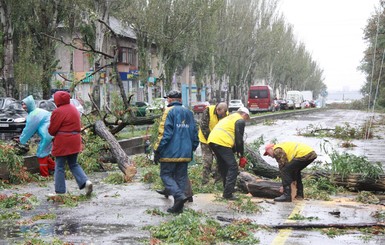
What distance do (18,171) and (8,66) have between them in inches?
855

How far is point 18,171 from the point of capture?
10.8 meters

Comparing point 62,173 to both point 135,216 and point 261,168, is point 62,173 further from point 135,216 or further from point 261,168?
point 261,168

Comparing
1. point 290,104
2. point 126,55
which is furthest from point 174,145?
point 290,104

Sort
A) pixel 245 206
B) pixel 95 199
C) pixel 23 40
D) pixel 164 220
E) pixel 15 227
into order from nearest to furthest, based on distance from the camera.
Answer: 1. pixel 15 227
2. pixel 164 220
3. pixel 245 206
4. pixel 95 199
5. pixel 23 40

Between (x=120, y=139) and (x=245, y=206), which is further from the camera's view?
(x=120, y=139)

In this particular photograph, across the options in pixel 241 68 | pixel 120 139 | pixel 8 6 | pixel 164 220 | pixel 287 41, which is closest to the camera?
pixel 164 220

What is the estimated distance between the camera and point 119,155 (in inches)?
478

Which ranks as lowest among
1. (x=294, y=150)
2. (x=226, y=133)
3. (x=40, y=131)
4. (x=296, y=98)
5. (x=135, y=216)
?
(x=296, y=98)

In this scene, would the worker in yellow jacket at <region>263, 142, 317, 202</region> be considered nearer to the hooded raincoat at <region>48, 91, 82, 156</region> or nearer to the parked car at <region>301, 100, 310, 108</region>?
the hooded raincoat at <region>48, 91, 82, 156</region>

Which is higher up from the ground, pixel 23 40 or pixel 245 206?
pixel 23 40

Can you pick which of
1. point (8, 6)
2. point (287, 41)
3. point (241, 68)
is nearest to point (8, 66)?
point (8, 6)

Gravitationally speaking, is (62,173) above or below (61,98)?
below

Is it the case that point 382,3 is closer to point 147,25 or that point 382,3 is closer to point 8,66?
point 147,25

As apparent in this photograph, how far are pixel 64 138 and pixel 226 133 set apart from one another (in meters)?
2.39
